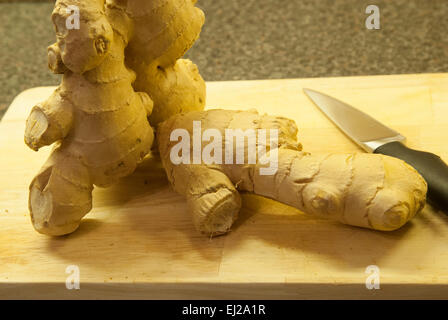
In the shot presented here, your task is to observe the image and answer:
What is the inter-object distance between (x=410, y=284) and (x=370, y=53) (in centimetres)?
89

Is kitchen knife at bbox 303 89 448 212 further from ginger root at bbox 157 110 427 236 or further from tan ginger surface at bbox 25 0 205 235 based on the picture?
tan ginger surface at bbox 25 0 205 235

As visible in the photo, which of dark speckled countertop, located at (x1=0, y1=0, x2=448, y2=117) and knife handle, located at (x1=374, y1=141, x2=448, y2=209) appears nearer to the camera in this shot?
knife handle, located at (x1=374, y1=141, x2=448, y2=209)

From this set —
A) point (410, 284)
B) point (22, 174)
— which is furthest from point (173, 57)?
point (410, 284)

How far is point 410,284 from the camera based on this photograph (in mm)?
766

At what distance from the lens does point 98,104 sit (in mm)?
854

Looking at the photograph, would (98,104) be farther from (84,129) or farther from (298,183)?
(298,183)

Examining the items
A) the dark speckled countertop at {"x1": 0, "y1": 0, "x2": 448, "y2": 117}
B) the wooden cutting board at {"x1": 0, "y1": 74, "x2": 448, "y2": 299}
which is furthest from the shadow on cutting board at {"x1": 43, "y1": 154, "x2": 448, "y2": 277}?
the dark speckled countertop at {"x1": 0, "y1": 0, "x2": 448, "y2": 117}

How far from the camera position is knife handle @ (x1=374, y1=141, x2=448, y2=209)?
2.84 ft

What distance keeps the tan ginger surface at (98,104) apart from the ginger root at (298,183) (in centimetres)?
10

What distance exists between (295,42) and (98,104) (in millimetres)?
893

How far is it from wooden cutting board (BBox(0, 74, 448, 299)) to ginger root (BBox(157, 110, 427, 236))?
39 mm

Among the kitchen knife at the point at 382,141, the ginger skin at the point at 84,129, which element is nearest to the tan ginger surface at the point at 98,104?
the ginger skin at the point at 84,129

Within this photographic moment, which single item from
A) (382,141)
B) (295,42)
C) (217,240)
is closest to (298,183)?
(217,240)

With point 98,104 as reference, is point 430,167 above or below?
below
